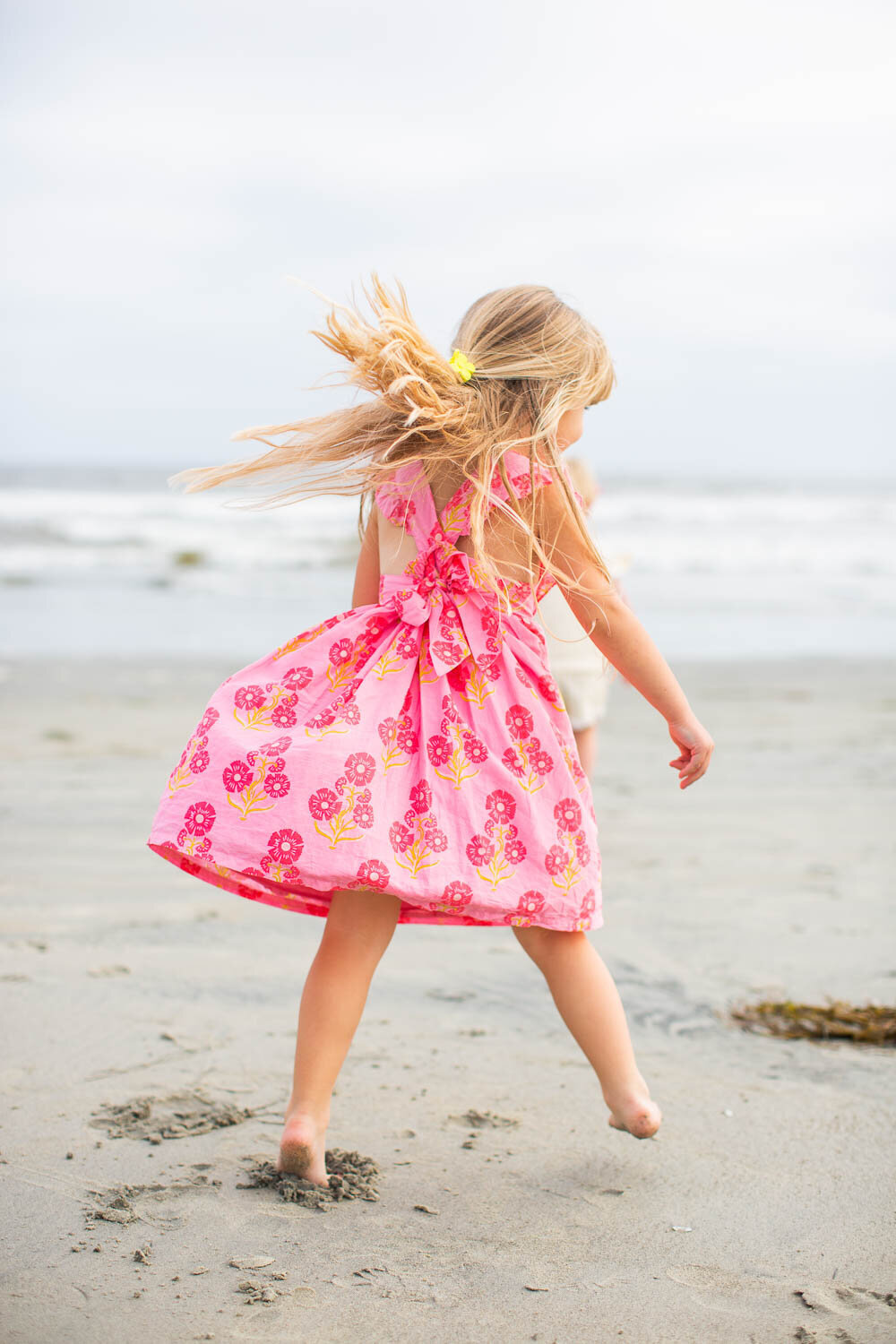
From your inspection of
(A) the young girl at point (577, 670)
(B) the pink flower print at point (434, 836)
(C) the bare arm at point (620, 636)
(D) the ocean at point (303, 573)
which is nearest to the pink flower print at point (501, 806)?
(B) the pink flower print at point (434, 836)

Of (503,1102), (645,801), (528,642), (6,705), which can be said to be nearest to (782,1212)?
(503,1102)

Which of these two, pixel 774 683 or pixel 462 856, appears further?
pixel 774 683

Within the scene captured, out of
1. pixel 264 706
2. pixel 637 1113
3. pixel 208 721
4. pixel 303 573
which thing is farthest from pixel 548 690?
pixel 303 573

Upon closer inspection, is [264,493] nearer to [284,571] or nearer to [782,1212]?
[782,1212]

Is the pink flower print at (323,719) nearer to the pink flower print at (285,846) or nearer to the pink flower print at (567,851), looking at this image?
the pink flower print at (285,846)

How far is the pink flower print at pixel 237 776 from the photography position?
198cm

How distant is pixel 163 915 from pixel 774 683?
18.8ft

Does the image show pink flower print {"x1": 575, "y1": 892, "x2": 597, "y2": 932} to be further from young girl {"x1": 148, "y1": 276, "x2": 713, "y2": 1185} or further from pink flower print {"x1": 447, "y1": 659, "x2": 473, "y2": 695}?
pink flower print {"x1": 447, "y1": 659, "x2": 473, "y2": 695}

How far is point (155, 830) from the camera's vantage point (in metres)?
2.00

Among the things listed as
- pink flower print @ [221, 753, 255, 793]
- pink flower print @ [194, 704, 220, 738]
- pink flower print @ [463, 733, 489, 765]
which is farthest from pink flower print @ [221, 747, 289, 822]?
pink flower print @ [463, 733, 489, 765]

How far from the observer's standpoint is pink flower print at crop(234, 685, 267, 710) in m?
2.10

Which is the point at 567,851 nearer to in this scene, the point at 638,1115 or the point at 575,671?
the point at 638,1115

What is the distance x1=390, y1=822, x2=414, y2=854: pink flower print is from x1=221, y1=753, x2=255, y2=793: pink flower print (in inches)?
10.2

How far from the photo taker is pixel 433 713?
205cm
